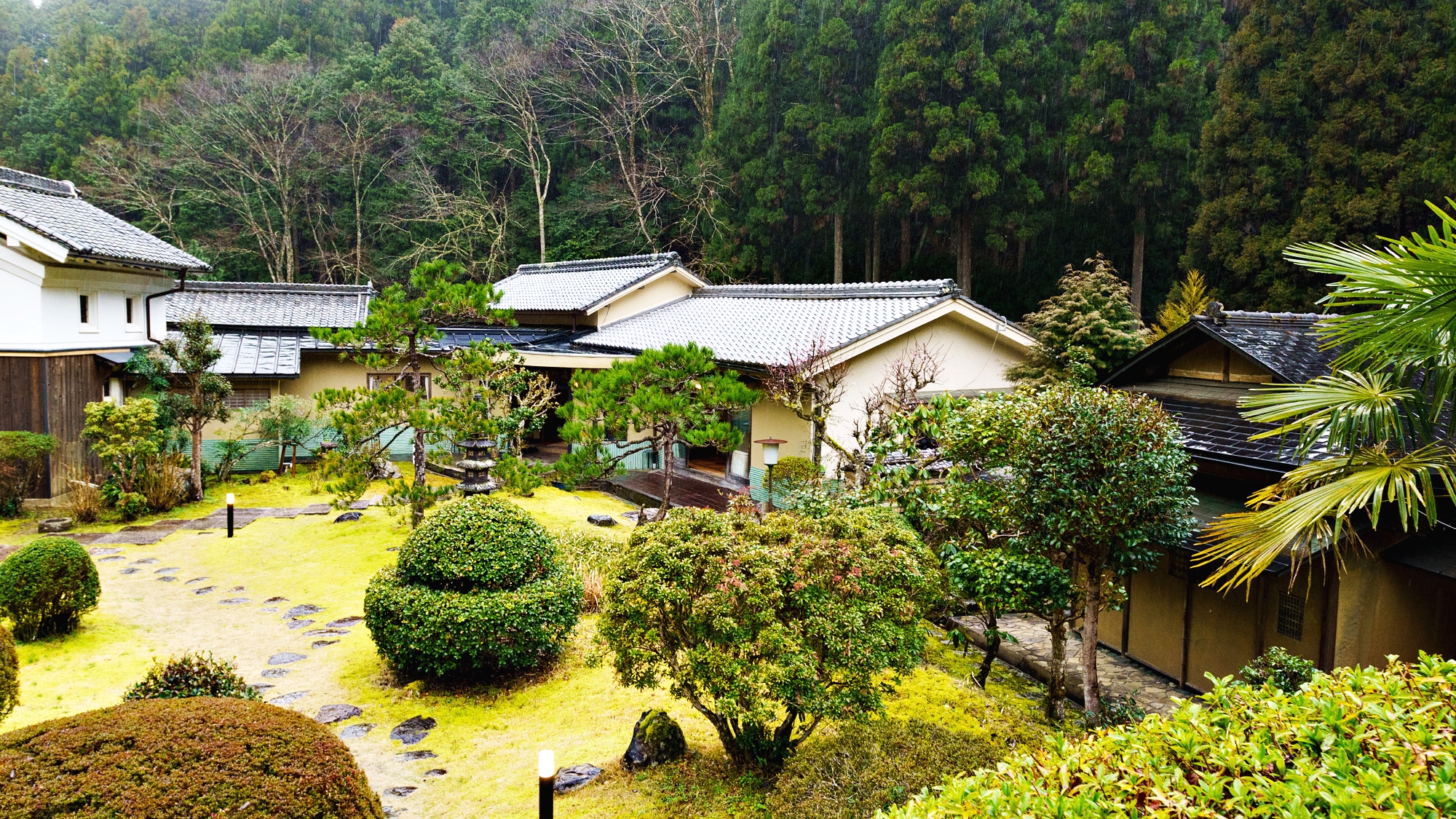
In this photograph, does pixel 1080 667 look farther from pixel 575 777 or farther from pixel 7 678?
pixel 7 678

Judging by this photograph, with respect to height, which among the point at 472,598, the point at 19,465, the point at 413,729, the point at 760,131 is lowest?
the point at 413,729

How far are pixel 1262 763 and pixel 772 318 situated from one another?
1534cm

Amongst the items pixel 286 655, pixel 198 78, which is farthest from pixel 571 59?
pixel 286 655

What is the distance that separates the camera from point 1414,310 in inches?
187

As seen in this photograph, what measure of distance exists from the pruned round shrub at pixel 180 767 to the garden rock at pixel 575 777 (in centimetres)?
189

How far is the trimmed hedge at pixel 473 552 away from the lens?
7805 mm

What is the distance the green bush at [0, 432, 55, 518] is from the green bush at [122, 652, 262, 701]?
9.80m

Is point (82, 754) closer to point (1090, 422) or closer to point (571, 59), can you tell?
point (1090, 422)

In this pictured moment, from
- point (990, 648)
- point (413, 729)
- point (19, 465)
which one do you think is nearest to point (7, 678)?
point (413, 729)

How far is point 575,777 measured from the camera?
6.21 metres

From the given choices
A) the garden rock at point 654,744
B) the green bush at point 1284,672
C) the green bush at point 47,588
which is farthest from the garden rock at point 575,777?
the green bush at point 47,588

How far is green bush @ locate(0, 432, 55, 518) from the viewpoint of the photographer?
515 inches

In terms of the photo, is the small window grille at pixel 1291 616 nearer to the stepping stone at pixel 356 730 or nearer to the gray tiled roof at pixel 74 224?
the stepping stone at pixel 356 730

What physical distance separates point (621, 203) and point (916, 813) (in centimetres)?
3124
